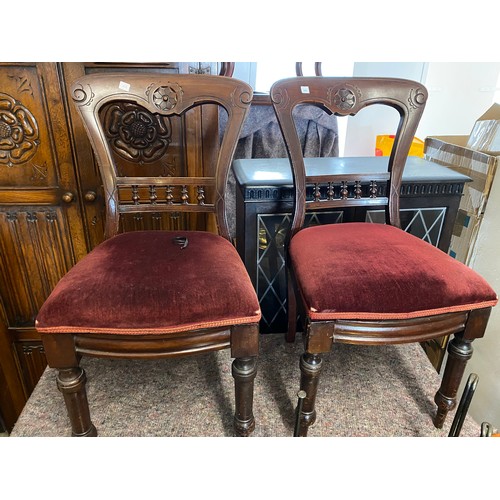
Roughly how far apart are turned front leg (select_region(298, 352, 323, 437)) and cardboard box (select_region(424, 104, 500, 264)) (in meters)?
1.06

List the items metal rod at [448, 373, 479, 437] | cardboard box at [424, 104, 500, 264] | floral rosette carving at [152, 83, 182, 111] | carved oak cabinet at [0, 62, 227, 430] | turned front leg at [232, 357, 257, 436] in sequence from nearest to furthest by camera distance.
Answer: metal rod at [448, 373, 479, 437] < turned front leg at [232, 357, 257, 436] < floral rosette carving at [152, 83, 182, 111] < carved oak cabinet at [0, 62, 227, 430] < cardboard box at [424, 104, 500, 264]

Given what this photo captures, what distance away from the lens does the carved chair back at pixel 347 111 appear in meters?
1.09

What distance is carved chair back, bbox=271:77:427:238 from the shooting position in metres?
1.09

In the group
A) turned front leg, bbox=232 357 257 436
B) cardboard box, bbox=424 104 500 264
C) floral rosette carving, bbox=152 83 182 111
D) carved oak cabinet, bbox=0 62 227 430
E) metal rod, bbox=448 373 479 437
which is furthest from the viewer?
cardboard box, bbox=424 104 500 264

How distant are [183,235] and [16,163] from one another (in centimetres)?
68

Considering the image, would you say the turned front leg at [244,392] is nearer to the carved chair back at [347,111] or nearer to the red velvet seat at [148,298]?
the red velvet seat at [148,298]

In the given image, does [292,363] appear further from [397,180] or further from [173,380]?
[397,180]

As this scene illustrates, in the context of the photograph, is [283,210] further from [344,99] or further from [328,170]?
[344,99]

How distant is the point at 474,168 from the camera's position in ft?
5.20

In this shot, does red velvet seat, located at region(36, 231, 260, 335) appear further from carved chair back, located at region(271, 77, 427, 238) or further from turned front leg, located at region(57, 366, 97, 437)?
carved chair back, located at region(271, 77, 427, 238)

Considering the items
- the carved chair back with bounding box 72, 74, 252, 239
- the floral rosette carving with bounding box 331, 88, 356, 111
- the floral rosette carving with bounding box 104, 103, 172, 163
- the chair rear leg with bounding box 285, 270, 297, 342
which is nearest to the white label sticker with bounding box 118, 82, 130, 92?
the carved chair back with bounding box 72, 74, 252, 239

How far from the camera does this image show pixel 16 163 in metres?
1.33

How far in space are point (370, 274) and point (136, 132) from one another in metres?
0.91
